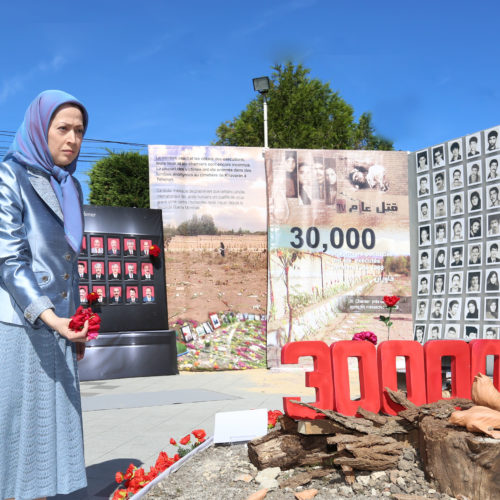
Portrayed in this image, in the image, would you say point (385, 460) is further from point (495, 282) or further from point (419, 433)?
point (495, 282)

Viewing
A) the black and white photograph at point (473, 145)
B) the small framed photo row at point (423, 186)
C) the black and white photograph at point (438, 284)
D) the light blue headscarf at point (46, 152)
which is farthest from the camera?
the small framed photo row at point (423, 186)

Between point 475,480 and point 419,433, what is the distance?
0.55 m

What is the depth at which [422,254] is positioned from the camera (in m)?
11.7

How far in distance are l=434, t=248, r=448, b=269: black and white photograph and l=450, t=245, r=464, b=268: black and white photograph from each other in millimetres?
171

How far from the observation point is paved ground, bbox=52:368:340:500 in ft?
15.9

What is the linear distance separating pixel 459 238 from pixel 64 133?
31.1 ft

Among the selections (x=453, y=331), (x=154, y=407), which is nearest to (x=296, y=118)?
(x=453, y=331)

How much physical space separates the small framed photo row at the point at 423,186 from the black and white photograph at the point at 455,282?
1.80m

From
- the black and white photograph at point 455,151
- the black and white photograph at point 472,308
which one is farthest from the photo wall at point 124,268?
the black and white photograph at point 455,151

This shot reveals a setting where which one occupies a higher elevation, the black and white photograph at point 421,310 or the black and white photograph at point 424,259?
the black and white photograph at point 424,259

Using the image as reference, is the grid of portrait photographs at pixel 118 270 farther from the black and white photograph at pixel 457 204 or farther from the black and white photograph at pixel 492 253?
the black and white photograph at pixel 492 253

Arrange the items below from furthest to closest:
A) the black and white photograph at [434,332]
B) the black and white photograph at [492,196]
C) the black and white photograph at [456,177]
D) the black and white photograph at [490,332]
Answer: the black and white photograph at [434,332]
the black and white photograph at [456,177]
the black and white photograph at [492,196]
the black and white photograph at [490,332]

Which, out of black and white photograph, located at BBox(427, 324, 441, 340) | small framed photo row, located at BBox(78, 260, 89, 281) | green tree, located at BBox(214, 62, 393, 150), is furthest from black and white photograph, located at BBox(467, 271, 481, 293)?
green tree, located at BBox(214, 62, 393, 150)

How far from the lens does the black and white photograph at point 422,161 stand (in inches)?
457
